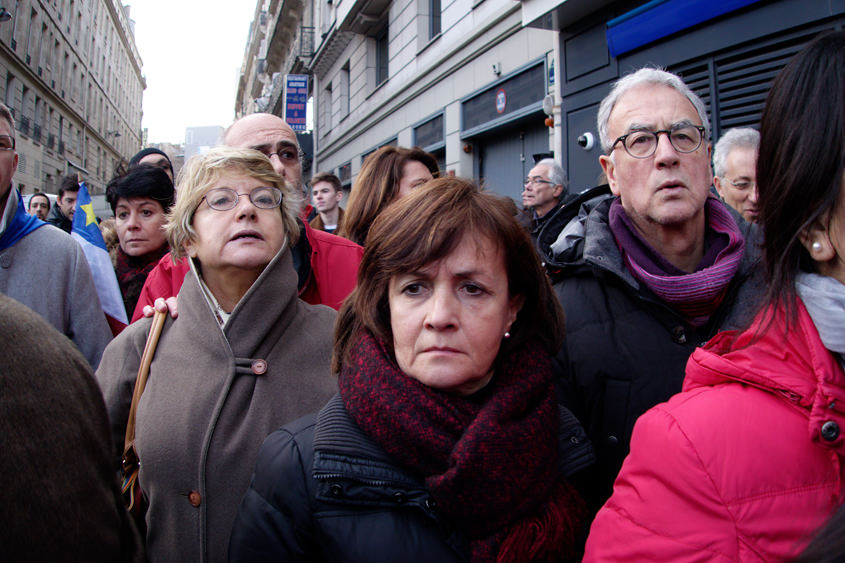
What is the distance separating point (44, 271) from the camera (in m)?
2.36

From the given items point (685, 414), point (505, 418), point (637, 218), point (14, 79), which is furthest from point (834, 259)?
point (14, 79)

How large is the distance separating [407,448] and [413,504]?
127 mm

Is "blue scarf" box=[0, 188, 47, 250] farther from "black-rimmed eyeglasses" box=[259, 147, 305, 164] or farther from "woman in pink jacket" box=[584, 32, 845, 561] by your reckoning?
"woman in pink jacket" box=[584, 32, 845, 561]

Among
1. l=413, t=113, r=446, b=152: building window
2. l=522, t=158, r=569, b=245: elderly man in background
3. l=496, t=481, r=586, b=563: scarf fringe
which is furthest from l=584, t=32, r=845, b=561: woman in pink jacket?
l=413, t=113, r=446, b=152: building window

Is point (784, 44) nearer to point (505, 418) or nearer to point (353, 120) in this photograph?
point (505, 418)

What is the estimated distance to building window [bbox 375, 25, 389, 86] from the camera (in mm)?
14430

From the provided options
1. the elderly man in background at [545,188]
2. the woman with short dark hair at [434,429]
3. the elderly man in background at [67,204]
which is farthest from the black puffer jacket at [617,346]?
the elderly man in background at [67,204]

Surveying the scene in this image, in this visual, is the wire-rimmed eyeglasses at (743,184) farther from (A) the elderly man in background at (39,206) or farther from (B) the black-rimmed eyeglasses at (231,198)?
(A) the elderly man in background at (39,206)

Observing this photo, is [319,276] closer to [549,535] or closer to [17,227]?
[17,227]

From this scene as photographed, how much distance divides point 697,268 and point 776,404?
37.9 inches

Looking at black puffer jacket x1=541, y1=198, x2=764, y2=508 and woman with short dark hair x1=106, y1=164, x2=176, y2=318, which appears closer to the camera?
black puffer jacket x1=541, y1=198, x2=764, y2=508

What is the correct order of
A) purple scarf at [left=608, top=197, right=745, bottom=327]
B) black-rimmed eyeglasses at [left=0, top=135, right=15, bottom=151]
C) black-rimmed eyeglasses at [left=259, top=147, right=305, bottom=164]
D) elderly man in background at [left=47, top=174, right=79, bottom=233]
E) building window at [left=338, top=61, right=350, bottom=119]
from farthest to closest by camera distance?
building window at [left=338, top=61, right=350, bottom=119] → elderly man in background at [left=47, top=174, right=79, bottom=233] → black-rimmed eyeglasses at [left=259, top=147, right=305, bottom=164] → black-rimmed eyeglasses at [left=0, top=135, right=15, bottom=151] → purple scarf at [left=608, top=197, right=745, bottom=327]

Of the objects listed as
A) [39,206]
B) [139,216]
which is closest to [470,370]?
[139,216]

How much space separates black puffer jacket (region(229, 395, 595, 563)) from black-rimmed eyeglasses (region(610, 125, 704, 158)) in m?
1.32
